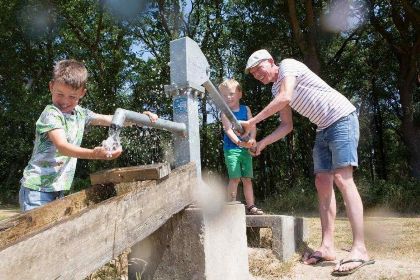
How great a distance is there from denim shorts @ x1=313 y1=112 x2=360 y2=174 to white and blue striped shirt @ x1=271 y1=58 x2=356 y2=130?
49mm

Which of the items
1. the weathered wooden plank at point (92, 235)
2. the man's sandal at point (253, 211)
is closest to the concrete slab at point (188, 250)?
the weathered wooden plank at point (92, 235)

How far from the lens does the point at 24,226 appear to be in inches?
66.6

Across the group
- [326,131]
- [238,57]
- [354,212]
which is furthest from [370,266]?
[238,57]

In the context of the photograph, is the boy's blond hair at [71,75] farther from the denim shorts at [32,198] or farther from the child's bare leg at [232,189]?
the child's bare leg at [232,189]

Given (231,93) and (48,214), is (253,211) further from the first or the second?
(48,214)

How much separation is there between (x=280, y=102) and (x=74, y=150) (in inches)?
59.4

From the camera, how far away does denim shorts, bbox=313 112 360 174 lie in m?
3.09

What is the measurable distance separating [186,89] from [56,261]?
1.41 metres

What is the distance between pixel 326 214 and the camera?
11.1ft

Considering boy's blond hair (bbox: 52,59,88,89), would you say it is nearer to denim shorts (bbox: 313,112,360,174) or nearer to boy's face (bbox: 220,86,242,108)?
denim shorts (bbox: 313,112,360,174)

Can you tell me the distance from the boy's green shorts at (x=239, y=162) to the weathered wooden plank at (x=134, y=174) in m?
2.18

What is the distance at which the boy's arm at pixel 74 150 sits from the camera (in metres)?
1.84

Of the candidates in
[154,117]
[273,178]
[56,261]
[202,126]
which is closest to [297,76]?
[154,117]

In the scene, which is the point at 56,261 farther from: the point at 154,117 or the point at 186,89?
the point at 186,89
